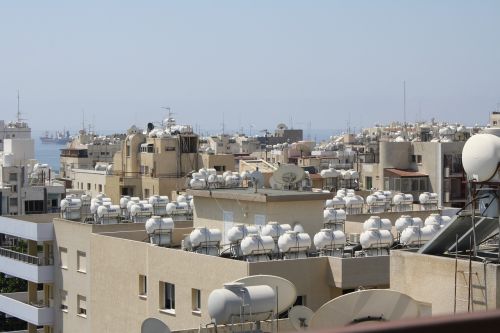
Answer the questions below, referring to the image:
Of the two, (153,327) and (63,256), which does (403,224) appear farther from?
(153,327)

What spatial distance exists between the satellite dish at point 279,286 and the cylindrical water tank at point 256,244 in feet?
21.1

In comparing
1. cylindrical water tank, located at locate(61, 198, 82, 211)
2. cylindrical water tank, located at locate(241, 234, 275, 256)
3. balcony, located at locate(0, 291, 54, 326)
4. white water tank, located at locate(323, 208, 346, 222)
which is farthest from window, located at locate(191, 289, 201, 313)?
cylindrical water tank, located at locate(61, 198, 82, 211)

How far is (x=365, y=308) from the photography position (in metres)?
14.9

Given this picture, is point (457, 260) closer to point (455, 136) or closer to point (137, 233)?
point (137, 233)

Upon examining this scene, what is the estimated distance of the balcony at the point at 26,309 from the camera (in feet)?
123

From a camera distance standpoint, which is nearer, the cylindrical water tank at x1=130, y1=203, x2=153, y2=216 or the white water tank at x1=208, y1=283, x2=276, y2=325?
the white water tank at x1=208, y1=283, x2=276, y2=325

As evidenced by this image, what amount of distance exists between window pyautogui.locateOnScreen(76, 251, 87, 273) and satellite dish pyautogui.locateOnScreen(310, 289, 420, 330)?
20255 millimetres

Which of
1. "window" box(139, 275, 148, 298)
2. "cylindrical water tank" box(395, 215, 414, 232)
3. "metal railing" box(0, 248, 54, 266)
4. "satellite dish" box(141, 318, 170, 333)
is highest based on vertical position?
"cylindrical water tank" box(395, 215, 414, 232)

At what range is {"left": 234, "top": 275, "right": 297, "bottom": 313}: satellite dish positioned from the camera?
18203 millimetres

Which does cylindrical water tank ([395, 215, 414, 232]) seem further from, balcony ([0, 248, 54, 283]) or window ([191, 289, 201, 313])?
balcony ([0, 248, 54, 283])

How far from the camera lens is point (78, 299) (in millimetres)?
34938

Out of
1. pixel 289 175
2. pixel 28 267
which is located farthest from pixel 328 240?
pixel 28 267

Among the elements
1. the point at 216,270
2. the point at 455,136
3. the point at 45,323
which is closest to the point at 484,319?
the point at 216,270

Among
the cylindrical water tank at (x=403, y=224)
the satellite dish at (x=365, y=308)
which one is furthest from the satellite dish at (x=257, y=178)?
the satellite dish at (x=365, y=308)
